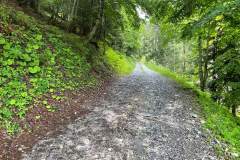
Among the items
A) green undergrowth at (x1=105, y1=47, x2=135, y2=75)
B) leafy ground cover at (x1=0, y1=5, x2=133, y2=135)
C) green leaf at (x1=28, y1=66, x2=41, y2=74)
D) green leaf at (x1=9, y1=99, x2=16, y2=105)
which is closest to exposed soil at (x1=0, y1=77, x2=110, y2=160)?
leafy ground cover at (x1=0, y1=5, x2=133, y2=135)

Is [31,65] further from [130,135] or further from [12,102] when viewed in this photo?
[130,135]

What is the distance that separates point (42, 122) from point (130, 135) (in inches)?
99.2

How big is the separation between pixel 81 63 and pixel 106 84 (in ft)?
5.80

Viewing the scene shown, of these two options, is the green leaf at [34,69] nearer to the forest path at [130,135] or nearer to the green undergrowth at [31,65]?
the green undergrowth at [31,65]

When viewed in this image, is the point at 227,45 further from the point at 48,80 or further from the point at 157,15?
the point at 48,80

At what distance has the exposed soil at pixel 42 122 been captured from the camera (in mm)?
6629

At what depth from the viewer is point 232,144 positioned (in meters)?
8.03

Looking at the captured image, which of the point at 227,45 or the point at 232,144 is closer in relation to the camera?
the point at 232,144

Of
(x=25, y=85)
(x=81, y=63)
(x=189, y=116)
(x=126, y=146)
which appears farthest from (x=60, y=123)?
(x=81, y=63)

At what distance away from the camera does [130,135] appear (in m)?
7.94

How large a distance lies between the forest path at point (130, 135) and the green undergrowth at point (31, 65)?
132 cm


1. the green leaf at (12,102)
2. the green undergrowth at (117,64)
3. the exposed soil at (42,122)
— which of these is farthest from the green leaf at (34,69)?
the green undergrowth at (117,64)

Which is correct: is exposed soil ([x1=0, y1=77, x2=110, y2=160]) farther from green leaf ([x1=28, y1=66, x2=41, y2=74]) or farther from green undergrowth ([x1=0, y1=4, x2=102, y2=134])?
green leaf ([x1=28, y1=66, x2=41, y2=74])

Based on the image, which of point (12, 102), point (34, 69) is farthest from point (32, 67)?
point (12, 102)
